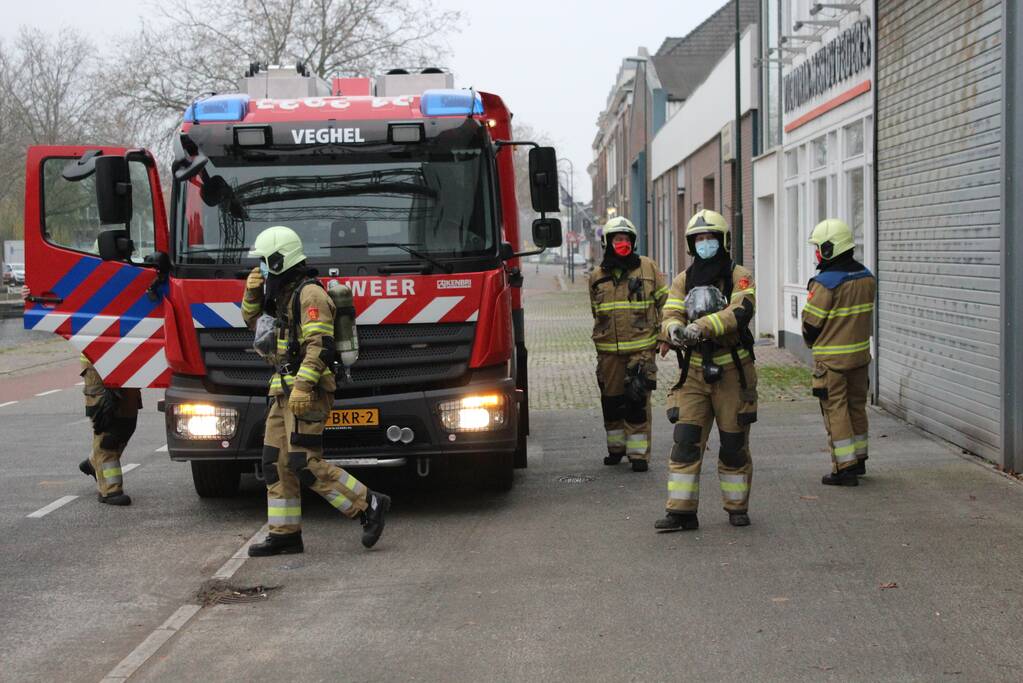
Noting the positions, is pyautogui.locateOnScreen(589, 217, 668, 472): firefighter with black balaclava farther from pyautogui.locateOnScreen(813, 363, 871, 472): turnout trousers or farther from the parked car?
the parked car

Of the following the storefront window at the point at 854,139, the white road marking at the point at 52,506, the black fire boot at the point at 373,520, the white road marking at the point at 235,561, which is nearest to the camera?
the white road marking at the point at 235,561

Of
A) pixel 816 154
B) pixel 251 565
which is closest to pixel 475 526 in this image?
pixel 251 565

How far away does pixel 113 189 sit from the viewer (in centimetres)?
827

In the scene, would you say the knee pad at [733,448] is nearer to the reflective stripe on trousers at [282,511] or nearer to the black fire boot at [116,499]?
the reflective stripe on trousers at [282,511]

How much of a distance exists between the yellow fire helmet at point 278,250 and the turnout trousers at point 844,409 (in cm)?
381

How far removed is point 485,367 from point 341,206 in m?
1.36

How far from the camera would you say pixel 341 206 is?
27.7 ft

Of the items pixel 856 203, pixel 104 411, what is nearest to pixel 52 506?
pixel 104 411

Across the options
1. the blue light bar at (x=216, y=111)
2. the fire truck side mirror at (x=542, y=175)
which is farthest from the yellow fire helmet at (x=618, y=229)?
the blue light bar at (x=216, y=111)

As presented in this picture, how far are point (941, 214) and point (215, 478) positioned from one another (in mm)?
6141

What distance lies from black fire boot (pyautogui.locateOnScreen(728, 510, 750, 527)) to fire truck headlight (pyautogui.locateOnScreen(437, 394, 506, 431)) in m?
1.55

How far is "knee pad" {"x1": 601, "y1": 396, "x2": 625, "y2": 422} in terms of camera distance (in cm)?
1020

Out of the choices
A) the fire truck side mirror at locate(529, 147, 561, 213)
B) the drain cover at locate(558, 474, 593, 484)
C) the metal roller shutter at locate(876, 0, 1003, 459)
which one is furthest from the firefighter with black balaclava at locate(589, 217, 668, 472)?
the metal roller shutter at locate(876, 0, 1003, 459)

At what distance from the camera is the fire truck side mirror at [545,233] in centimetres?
912
